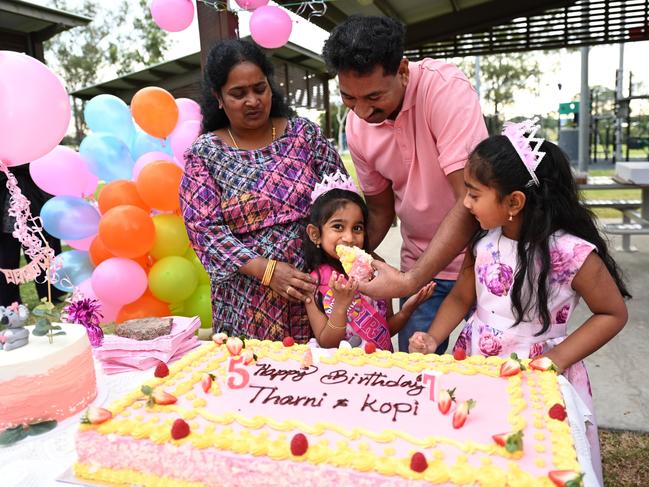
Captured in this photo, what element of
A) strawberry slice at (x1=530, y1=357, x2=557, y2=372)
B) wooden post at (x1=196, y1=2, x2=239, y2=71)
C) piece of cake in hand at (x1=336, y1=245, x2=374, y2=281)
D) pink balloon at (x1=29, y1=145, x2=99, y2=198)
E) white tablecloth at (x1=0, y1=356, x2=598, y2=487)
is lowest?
white tablecloth at (x1=0, y1=356, x2=598, y2=487)

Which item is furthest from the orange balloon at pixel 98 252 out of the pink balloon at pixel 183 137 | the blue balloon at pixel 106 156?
the pink balloon at pixel 183 137

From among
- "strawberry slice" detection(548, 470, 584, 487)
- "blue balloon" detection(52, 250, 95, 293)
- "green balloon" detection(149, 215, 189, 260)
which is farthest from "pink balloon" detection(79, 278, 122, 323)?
"strawberry slice" detection(548, 470, 584, 487)

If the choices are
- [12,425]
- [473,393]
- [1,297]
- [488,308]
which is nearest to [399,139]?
[488,308]

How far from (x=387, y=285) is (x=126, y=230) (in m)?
2.38

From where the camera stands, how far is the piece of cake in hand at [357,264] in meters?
1.83

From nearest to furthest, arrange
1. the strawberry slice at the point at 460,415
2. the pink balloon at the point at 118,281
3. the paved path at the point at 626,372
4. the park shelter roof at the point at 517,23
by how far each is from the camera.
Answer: the strawberry slice at the point at 460,415, the paved path at the point at 626,372, the pink balloon at the point at 118,281, the park shelter roof at the point at 517,23

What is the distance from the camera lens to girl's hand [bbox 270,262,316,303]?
2.02 meters

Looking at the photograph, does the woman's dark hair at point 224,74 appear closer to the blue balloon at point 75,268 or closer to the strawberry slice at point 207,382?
the strawberry slice at point 207,382

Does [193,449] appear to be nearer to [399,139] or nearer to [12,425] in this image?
[12,425]

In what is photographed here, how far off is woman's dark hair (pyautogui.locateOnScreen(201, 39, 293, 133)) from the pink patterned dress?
109cm

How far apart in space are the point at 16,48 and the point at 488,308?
7674 mm

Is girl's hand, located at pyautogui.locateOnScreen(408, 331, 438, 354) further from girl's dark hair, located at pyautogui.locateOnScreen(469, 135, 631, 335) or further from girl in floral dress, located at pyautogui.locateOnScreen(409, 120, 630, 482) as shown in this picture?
girl's dark hair, located at pyautogui.locateOnScreen(469, 135, 631, 335)

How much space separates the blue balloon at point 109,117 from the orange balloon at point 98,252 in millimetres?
874

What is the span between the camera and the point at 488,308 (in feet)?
6.19
